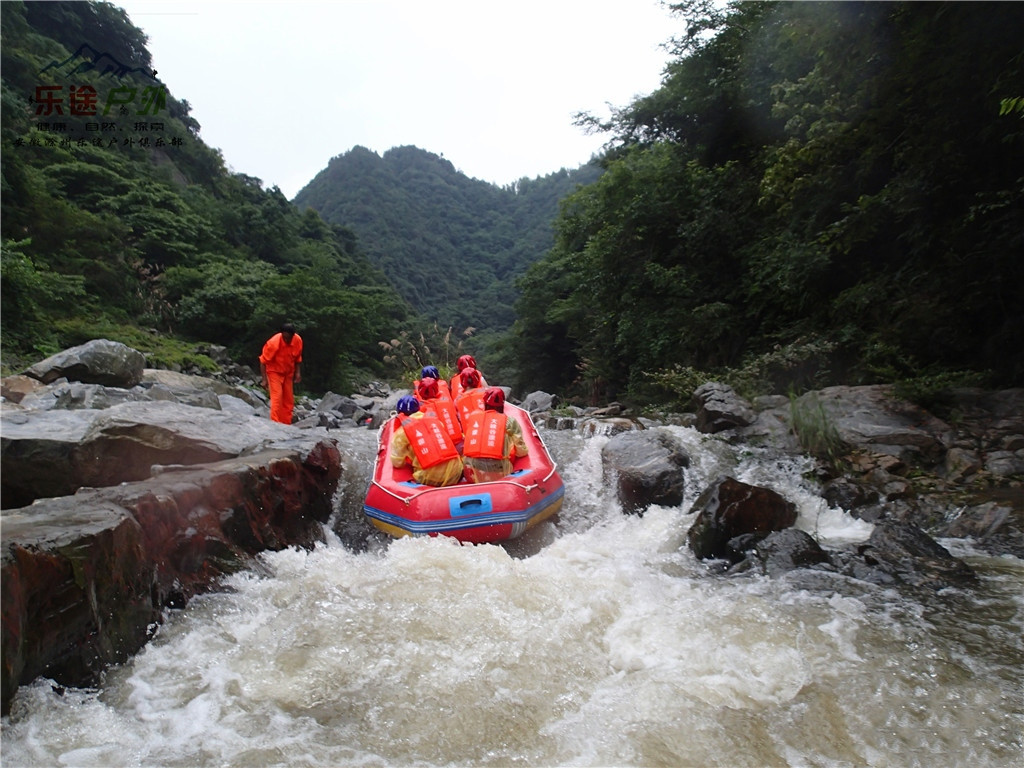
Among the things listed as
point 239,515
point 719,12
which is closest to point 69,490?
point 239,515

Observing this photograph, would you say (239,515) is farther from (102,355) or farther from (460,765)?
(102,355)

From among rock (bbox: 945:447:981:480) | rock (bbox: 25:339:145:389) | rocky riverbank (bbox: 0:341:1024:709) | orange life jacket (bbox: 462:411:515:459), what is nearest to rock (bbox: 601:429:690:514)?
rocky riverbank (bbox: 0:341:1024:709)

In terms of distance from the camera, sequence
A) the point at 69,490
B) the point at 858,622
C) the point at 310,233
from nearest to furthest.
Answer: the point at 858,622
the point at 69,490
the point at 310,233

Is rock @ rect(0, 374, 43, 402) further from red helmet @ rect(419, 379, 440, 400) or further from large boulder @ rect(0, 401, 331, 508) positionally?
red helmet @ rect(419, 379, 440, 400)

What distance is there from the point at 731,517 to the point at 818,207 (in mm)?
5361

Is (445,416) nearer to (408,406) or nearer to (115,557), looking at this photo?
(408,406)

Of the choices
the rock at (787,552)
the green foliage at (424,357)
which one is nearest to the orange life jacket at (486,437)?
the rock at (787,552)

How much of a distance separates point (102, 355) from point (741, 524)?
8416 millimetres

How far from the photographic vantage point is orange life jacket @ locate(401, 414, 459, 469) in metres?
5.23

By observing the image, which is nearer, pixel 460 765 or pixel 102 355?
pixel 460 765

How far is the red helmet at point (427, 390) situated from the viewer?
6.83 m

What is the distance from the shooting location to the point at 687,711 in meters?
2.51

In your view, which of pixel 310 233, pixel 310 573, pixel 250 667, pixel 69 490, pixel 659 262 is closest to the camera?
pixel 250 667

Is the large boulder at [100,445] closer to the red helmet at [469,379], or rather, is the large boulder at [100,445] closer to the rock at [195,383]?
the red helmet at [469,379]
